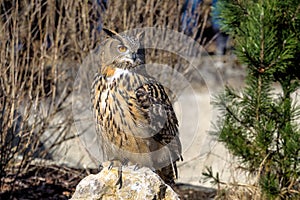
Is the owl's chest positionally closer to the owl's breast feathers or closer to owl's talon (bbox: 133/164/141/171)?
the owl's breast feathers

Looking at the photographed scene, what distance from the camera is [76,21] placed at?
6852 mm

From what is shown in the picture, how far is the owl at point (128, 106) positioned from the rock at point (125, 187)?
35cm

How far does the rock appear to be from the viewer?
3328 mm

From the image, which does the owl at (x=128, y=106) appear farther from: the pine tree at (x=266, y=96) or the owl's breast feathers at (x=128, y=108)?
the pine tree at (x=266, y=96)

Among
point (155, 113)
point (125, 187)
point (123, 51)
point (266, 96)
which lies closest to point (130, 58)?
point (123, 51)

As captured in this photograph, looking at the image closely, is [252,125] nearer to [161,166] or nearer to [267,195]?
[267,195]

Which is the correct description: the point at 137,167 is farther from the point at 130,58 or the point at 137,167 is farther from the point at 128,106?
the point at 130,58

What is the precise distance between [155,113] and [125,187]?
0.64 meters

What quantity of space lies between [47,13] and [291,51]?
2.80 m

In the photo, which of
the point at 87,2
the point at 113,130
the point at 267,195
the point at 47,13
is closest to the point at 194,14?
the point at 87,2

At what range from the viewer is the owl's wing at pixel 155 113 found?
12.0ft

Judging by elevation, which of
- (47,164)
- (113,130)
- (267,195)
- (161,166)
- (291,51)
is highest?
(291,51)

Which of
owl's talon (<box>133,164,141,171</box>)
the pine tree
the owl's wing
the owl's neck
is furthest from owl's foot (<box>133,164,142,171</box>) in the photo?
the pine tree

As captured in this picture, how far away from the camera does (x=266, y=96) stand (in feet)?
15.5
